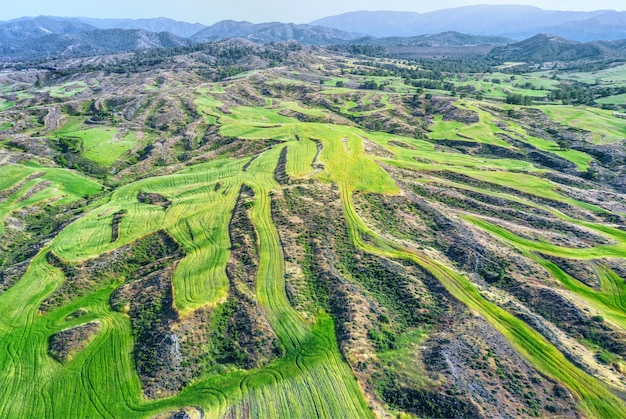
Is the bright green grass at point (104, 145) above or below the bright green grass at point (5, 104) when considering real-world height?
below

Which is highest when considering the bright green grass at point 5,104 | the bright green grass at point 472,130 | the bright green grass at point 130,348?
the bright green grass at point 5,104

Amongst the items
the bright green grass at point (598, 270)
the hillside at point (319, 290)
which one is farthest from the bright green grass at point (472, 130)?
the bright green grass at point (598, 270)

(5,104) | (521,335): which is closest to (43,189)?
(521,335)

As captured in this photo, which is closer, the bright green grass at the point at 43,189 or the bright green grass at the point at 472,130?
the bright green grass at the point at 43,189

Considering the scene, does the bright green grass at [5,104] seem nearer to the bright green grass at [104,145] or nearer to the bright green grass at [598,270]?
the bright green grass at [104,145]

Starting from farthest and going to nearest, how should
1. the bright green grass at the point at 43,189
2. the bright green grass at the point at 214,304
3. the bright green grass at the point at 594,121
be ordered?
the bright green grass at the point at 594,121 < the bright green grass at the point at 43,189 < the bright green grass at the point at 214,304

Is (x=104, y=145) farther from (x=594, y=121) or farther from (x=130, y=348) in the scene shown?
(x=594, y=121)

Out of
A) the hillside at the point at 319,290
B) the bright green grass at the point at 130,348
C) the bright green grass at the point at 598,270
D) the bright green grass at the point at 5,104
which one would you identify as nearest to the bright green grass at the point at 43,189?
the hillside at the point at 319,290

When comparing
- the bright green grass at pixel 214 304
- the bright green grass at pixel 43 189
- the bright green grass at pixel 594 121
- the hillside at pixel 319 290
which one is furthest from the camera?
the bright green grass at pixel 594 121

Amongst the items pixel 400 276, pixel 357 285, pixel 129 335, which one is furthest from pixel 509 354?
pixel 129 335

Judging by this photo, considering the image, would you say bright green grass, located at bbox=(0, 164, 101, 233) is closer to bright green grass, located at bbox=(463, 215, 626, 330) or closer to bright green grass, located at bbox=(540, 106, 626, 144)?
bright green grass, located at bbox=(463, 215, 626, 330)
